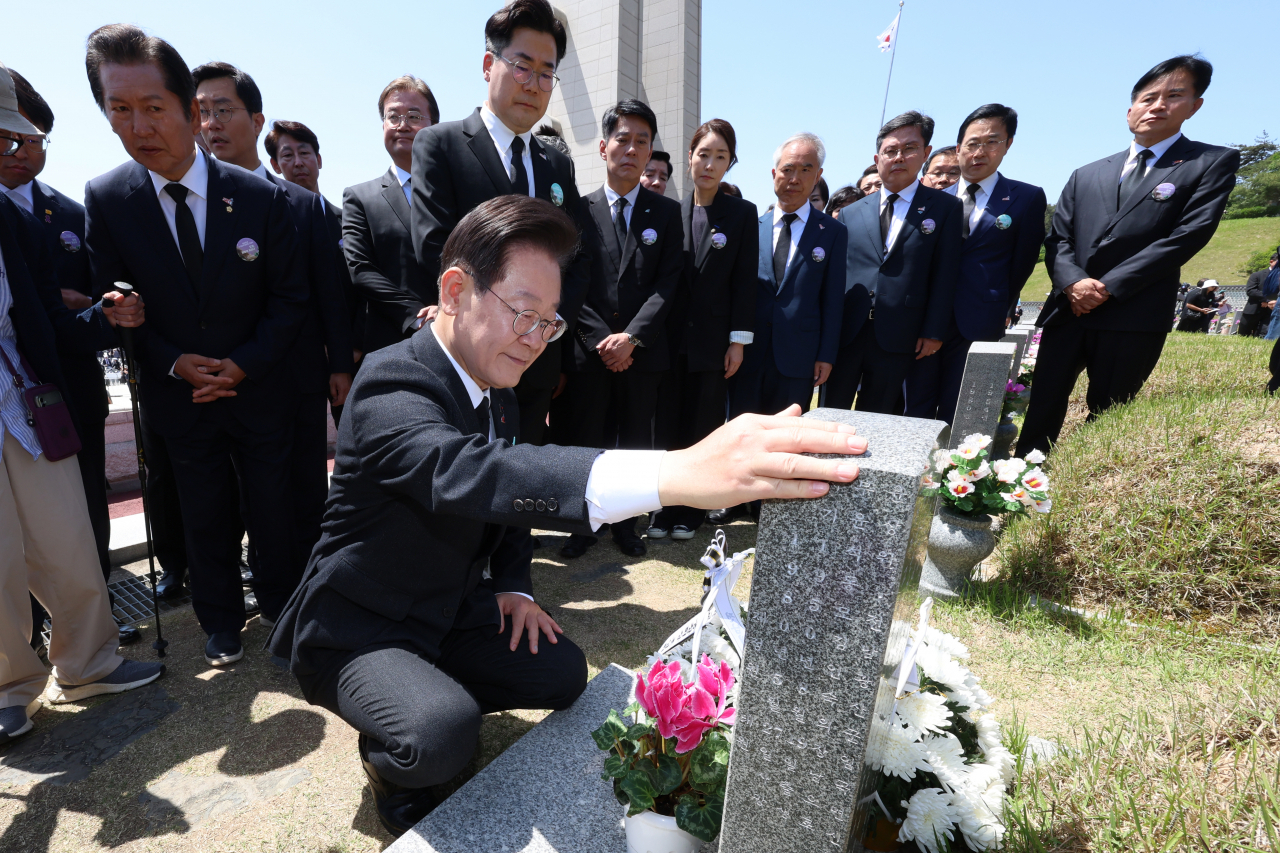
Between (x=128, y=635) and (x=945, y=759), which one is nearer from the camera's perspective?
(x=945, y=759)

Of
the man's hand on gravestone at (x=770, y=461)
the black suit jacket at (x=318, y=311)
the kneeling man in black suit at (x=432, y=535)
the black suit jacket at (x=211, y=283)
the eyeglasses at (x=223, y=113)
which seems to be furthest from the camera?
the eyeglasses at (x=223, y=113)

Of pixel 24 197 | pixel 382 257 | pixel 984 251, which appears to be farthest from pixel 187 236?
pixel 984 251

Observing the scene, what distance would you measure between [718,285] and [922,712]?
321cm

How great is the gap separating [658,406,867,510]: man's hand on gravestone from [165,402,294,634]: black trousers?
2.59m

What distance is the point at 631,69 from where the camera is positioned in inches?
707

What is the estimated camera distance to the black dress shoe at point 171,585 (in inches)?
135

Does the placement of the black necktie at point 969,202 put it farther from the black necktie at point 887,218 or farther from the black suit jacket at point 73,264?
the black suit jacket at point 73,264

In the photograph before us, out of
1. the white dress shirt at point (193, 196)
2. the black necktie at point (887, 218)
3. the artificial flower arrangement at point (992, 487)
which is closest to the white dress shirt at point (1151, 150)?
the black necktie at point (887, 218)

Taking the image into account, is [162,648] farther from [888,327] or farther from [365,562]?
[888,327]

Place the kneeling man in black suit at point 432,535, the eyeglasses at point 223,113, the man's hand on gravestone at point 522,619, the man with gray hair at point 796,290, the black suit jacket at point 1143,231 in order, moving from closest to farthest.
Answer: the kneeling man in black suit at point 432,535, the man's hand on gravestone at point 522,619, the eyeglasses at point 223,113, the black suit jacket at point 1143,231, the man with gray hair at point 796,290

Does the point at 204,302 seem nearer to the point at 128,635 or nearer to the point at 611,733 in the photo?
the point at 128,635

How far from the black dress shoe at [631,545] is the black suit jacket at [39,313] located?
2883mm

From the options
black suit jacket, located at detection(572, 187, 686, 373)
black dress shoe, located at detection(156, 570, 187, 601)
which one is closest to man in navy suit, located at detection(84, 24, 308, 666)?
black dress shoe, located at detection(156, 570, 187, 601)

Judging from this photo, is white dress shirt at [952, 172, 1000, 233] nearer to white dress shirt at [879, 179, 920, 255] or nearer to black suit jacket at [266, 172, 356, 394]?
white dress shirt at [879, 179, 920, 255]
